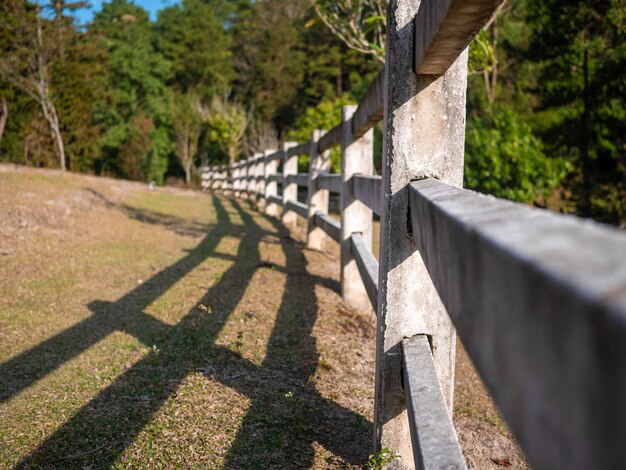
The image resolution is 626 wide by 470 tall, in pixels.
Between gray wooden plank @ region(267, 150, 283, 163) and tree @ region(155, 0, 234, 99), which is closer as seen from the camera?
gray wooden plank @ region(267, 150, 283, 163)

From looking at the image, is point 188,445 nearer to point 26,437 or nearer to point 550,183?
point 26,437

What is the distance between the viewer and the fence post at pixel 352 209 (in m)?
4.10

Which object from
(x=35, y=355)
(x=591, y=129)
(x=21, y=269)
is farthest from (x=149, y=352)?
(x=591, y=129)

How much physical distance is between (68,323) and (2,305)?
0.67 m

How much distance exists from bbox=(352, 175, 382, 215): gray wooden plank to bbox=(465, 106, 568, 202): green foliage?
9.30 m

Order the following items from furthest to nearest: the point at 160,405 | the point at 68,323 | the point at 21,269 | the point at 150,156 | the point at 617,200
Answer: the point at 150,156, the point at 617,200, the point at 21,269, the point at 68,323, the point at 160,405

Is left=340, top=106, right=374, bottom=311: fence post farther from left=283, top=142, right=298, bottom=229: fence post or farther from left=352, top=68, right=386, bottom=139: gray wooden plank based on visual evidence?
left=283, top=142, right=298, bottom=229: fence post

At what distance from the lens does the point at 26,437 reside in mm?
2084

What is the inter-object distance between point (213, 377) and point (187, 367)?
0.62 ft

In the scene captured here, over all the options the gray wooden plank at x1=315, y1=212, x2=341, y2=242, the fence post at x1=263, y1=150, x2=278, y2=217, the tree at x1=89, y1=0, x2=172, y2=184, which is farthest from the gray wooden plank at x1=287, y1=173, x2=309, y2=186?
the tree at x1=89, y1=0, x2=172, y2=184

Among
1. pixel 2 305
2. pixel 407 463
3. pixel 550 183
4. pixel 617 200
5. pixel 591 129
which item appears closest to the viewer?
pixel 407 463

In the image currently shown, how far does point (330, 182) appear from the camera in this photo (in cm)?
525

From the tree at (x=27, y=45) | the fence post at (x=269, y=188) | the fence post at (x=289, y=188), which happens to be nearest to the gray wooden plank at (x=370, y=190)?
the fence post at (x=289, y=188)

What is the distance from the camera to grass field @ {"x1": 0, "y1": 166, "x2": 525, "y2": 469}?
210 cm
